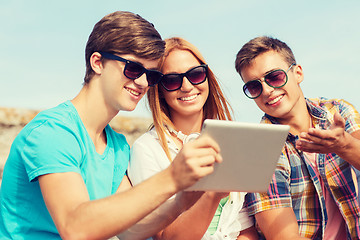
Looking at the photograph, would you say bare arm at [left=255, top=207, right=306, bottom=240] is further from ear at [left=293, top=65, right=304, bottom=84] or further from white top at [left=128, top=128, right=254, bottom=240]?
ear at [left=293, top=65, right=304, bottom=84]

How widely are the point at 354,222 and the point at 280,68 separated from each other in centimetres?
137

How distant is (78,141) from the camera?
255cm

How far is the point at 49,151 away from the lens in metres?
2.30

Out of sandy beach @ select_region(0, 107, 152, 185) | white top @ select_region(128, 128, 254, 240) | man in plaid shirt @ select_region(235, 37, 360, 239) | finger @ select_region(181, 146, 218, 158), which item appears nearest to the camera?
finger @ select_region(181, 146, 218, 158)

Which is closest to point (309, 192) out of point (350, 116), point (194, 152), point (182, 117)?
point (350, 116)

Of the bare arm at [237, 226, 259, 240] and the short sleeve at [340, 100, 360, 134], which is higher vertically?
the short sleeve at [340, 100, 360, 134]

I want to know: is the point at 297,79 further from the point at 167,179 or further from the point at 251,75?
the point at 167,179

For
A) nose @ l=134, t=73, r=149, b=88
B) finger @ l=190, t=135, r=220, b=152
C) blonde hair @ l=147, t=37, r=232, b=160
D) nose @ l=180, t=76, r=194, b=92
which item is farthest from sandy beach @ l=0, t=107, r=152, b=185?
finger @ l=190, t=135, r=220, b=152

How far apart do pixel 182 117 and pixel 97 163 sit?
3.23ft

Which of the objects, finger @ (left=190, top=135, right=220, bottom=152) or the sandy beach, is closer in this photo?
finger @ (left=190, top=135, right=220, bottom=152)

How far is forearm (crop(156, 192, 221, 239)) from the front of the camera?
267 cm

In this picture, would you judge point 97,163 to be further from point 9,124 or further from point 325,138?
point 9,124

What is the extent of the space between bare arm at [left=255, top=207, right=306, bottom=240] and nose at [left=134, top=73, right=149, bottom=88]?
1338 millimetres

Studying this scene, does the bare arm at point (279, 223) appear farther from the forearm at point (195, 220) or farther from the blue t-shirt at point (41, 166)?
the blue t-shirt at point (41, 166)
